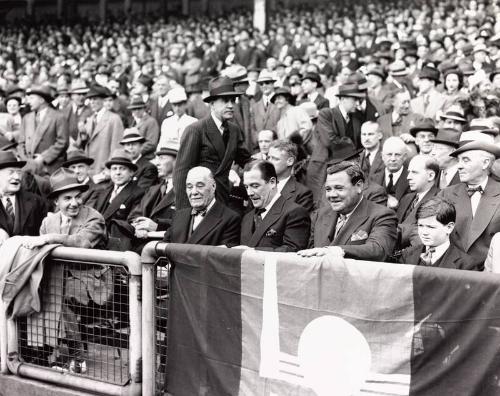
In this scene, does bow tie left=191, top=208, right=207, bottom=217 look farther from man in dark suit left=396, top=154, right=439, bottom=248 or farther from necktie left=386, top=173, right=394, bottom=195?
necktie left=386, top=173, right=394, bottom=195

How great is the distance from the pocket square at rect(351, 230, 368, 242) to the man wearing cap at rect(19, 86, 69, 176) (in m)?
7.14

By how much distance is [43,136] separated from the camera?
12.1 meters

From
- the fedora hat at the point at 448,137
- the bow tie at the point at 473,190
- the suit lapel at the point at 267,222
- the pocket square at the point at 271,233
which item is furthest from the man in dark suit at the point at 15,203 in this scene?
the bow tie at the point at 473,190

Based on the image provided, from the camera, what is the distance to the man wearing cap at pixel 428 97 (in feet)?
37.1

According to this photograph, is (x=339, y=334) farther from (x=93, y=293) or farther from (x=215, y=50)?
(x=215, y=50)

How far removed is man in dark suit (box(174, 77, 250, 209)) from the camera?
7336mm

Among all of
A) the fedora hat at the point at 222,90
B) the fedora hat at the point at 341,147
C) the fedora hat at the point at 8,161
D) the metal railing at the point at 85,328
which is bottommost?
the metal railing at the point at 85,328

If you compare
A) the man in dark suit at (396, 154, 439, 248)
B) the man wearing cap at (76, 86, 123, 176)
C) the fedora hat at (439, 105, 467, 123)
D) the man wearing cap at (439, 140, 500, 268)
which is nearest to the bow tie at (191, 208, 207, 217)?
the man in dark suit at (396, 154, 439, 248)

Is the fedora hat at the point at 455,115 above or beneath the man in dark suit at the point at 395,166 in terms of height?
above

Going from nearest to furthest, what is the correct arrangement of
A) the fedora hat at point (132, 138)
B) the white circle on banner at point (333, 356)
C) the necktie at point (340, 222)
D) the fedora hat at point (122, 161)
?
the white circle on banner at point (333, 356)
the necktie at point (340, 222)
the fedora hat at point (122, 161)
the fedora hat at point (132, 138)

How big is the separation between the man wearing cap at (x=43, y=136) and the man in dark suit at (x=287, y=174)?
498cm

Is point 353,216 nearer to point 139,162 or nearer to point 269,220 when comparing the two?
point 269,220

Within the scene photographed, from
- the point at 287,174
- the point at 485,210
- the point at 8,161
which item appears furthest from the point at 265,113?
the point at 485,210

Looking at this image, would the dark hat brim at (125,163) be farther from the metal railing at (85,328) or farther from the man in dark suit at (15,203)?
the metal railing at (85,328)
